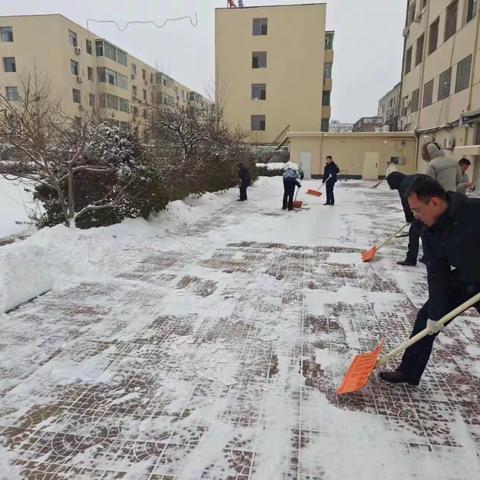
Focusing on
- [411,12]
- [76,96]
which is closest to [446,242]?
[411,12]

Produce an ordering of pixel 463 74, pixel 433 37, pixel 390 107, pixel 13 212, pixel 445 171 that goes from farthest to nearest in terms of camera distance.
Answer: pixel 390 107 < pixel 433 37 < pixel 463 74 < pixel 13 212 < pixel 445 171

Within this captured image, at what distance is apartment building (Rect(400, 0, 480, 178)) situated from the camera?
15203mm

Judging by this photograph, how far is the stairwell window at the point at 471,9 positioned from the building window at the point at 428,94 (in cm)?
479

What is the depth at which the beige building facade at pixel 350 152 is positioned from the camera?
24922mm

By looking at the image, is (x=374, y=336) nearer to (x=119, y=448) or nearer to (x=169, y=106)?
(x=119, y=448)

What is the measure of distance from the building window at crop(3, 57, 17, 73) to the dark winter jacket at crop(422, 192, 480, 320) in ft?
144

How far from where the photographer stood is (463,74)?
16.4 metres

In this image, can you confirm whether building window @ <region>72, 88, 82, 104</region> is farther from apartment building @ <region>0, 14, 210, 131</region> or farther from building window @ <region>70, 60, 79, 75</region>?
building window @ <region>70, 60, 79, 75</region>

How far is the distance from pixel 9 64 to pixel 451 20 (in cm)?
3633

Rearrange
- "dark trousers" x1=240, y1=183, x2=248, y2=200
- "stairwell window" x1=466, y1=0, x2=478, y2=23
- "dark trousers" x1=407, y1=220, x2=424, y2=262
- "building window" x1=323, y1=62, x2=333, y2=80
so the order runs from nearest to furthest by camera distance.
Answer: "dark trousers" x1=407, y1=220, x2=424, y2=262 → "dark trousers" x1=240, y1=183, x2=248, y2=200 → "stairwell window" x1=466, y1=0, x2=478, y2=23 → "building window" x1=323, y1=62, x2=333, y2=80

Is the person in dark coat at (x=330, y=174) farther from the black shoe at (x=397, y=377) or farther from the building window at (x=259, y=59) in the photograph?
the building window at (x=259, y=59)

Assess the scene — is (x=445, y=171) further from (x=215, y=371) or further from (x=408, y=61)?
(x=408, y=61)

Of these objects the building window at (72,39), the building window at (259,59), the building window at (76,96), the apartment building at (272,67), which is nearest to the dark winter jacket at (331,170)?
the apartment building at (272,67)

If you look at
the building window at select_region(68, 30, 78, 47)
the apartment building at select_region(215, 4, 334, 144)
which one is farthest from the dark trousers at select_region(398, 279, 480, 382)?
the building window at select_region(68, 30, 78, 47)
